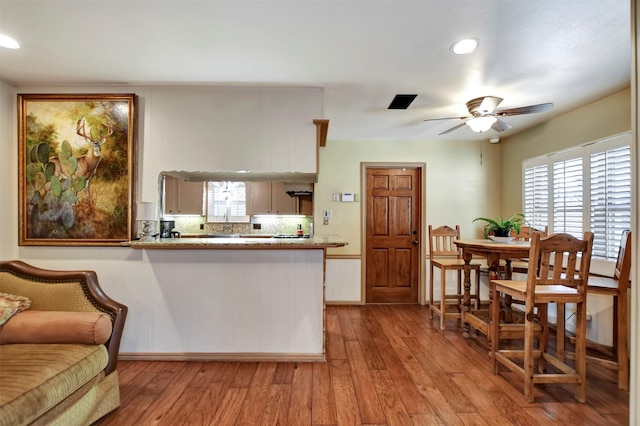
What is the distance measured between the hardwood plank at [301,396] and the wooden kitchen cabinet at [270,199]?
2.51 metres

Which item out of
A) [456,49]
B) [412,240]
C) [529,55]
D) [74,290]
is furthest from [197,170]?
[412,240]

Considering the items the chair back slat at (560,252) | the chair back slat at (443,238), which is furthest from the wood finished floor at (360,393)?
the chair back slat at (443,238)

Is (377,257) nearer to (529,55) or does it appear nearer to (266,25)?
(529,55)

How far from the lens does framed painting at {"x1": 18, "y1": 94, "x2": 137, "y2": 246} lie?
8.79 ft

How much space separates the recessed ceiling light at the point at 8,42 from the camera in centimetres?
204

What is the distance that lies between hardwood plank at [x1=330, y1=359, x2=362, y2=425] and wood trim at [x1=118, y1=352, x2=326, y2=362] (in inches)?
7.1

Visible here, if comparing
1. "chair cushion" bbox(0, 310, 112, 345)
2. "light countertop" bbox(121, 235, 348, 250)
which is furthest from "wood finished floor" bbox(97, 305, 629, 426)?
"light countertop" bbox(121, 235, 348, 250)

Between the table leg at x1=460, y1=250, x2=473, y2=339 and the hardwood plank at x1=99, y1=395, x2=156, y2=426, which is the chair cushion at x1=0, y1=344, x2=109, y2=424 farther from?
the table leg at x1=460, y1=250, x2=473, y2=339

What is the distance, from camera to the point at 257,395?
2154 mm

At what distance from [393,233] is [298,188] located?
1556mm

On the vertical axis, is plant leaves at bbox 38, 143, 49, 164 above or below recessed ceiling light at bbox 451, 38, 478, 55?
below

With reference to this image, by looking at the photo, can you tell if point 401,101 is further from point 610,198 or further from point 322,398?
point 322,398

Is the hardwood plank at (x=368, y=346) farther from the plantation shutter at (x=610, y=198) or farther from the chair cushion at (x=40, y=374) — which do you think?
the plantation shutter at (x=610, y=198)

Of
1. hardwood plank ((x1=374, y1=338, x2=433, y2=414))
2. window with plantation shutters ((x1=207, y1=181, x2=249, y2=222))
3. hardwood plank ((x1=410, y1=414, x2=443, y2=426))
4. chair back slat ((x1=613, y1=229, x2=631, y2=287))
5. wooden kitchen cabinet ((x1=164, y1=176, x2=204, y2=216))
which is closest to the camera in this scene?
hardwood plank ((x1=410, y1=414, x2=443, y2=426))
